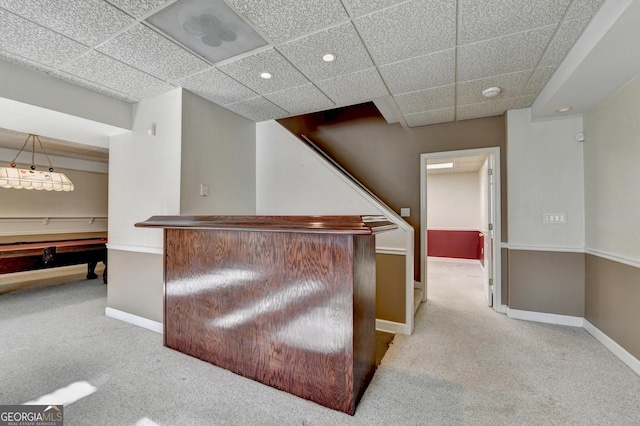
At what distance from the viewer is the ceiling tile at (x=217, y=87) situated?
98.5 inches

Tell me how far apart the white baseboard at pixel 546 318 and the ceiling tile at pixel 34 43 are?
492 cm

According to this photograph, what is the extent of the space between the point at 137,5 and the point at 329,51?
1257 mm

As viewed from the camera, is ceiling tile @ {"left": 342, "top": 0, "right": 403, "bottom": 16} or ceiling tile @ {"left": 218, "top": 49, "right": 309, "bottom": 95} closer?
ceiling tile @ {"left": 342, "top": 0, "right": 403, "bottom": 16}

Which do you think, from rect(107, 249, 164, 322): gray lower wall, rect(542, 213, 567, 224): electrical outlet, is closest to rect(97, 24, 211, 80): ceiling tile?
rect(107, 249, 164, 322): gray lower wall

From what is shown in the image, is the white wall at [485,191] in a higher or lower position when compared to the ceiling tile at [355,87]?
lower

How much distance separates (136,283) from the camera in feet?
9.96

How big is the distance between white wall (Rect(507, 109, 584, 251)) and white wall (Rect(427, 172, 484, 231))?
13.8 ft

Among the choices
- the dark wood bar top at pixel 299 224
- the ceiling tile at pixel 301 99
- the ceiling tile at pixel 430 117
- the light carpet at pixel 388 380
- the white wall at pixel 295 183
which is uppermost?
the ceiling tile at pixel 430 117

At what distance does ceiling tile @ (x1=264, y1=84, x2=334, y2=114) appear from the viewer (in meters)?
2.79

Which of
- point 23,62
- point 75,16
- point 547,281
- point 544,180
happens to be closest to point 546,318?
point 547,281

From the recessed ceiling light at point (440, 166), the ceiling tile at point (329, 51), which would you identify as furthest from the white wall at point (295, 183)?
the recessed ceiling light at point (440, 166)

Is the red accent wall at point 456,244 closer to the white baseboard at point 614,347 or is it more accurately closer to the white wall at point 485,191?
the white wall at point 485,191

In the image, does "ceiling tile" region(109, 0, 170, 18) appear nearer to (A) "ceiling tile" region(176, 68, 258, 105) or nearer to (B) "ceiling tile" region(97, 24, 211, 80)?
(B) "ceiling tile" region(97, 24, 211, 80)

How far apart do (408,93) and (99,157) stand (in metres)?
6.36
